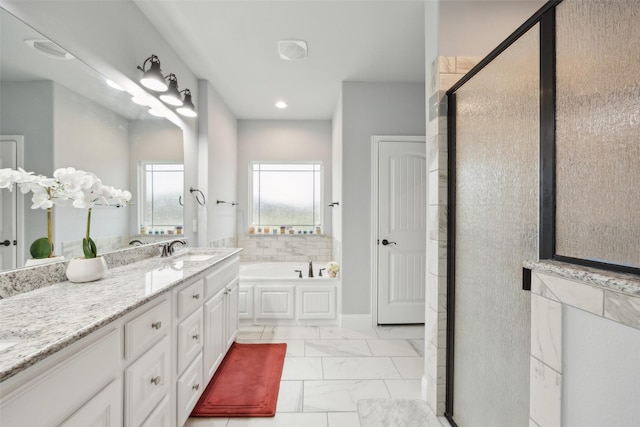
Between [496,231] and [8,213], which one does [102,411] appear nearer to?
[8,213]

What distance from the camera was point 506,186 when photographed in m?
1.20

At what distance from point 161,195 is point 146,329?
1401mm

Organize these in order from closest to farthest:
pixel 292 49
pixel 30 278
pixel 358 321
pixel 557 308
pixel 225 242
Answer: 1. pixel 557 308
2. pixel 30 278
3. pixel 292 49
4. pixel 358 321
5. pixel 225 242

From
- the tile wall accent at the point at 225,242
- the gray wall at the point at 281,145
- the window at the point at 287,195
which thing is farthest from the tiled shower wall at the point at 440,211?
the window at the point at 287,195

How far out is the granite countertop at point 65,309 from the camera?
27.2 inches

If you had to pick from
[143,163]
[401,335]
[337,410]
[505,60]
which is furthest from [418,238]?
[143,163]

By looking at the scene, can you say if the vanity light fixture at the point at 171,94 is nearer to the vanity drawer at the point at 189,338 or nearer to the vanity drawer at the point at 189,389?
the vanity drawer at the point at 189,338

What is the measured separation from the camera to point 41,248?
1317mm

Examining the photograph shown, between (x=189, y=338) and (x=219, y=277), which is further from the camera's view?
(x=219, y=277)

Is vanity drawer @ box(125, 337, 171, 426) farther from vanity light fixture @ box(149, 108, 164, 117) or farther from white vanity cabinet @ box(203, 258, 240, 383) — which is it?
vanity light fixture @ box(149, 108, 164, 117)

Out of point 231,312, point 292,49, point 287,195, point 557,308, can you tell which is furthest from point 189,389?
point 287,195

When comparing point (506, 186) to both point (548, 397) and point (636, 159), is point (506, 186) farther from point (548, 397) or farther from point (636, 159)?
point (548, 397)

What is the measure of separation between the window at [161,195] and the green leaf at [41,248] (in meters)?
0.73

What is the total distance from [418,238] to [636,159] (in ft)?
7.85
